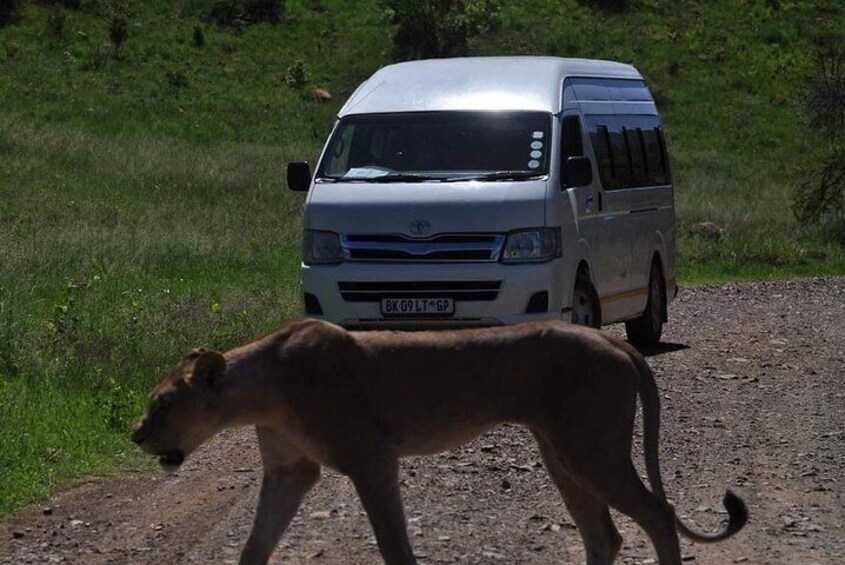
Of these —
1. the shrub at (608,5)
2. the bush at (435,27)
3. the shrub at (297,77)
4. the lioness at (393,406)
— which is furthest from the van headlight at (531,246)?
the shrub at (608,5)

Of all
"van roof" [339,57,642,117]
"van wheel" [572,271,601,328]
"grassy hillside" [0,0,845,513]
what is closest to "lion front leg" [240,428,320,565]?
"grassy hillside" [0,0,845,513]

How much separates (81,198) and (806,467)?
61.5 ft

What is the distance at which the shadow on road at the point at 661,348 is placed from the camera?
1490 cm

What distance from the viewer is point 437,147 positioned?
1298 cm

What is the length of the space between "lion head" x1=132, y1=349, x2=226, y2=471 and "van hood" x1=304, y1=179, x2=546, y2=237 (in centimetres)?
632

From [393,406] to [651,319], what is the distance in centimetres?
964

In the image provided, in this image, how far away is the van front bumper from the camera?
12.1 meters

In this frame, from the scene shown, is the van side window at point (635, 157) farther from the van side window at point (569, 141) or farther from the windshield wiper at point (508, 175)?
the windshield wiper at point (508, 175)

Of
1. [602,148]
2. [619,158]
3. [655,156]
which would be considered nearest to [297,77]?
[655,156]

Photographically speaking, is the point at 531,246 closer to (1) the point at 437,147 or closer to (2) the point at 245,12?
(1) the point at 437,147

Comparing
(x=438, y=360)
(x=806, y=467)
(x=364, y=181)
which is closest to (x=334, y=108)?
(x=364, y=181)

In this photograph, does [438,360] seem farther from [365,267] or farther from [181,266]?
[181,266]

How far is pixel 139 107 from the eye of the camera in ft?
136

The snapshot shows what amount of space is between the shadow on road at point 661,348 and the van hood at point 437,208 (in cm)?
302
